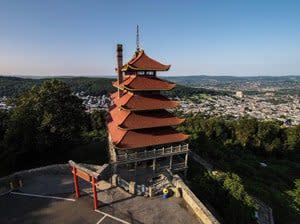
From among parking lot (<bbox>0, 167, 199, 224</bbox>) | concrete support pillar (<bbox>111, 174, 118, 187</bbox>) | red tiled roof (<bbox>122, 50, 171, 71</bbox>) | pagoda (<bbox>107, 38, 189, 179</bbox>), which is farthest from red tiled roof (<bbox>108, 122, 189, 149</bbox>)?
red tiled roof (<bbox>122, 50, 171, 71</bbox>)

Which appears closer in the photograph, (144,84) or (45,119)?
(144,84)

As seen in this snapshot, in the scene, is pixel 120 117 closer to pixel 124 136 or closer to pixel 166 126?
pixel 124 136

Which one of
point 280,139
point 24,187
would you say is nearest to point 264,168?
point 280,139

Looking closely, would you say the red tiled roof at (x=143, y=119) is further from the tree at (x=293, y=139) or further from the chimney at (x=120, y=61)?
the tree at (x=293, y=139)

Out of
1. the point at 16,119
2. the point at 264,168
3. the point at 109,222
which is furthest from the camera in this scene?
the point at 264,168

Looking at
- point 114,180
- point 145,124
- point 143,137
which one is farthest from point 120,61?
point 114,180

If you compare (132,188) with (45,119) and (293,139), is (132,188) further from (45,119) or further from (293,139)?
(293,139)

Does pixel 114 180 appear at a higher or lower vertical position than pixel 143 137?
lower
